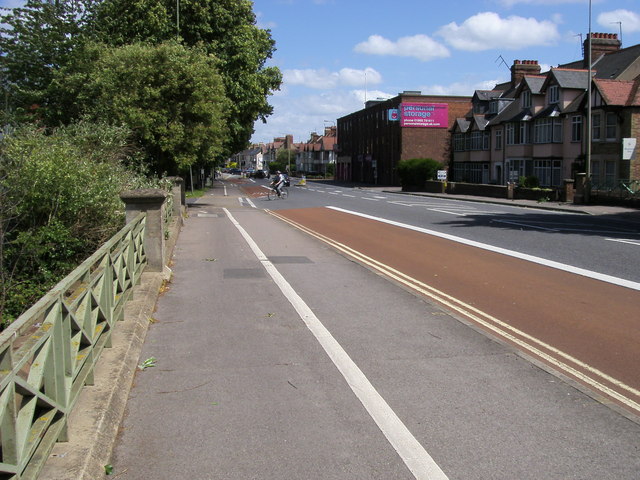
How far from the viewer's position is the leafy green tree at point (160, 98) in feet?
79.3

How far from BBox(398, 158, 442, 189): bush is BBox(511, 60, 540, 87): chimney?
38.8 feet

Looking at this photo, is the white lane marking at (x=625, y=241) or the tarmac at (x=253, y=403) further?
the white lane marking at (x=625, y=241)

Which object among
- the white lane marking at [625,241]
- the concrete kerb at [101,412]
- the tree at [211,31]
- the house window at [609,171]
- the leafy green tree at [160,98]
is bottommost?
the concrete kerb at [101,412]

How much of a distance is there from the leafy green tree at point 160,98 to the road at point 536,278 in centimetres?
660

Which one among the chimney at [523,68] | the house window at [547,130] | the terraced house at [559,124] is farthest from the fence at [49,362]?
the chimney at [523,68]

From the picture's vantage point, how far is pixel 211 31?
3359 centimetres

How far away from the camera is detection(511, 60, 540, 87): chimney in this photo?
58688 mm

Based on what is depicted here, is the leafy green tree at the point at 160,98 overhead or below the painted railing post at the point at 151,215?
overhead

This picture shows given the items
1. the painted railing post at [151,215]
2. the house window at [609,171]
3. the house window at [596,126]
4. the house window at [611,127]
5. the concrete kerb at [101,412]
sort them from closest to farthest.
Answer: the concrete kerb at [101,412] < the painted railing post at [151,215] < the house window at [611,127] < the house window at [609,171] < the house window at [596,126]

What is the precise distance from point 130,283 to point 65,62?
29.6 meters

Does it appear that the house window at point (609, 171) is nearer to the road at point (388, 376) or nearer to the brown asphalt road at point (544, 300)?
the brown asphalt road at point (544, 300)

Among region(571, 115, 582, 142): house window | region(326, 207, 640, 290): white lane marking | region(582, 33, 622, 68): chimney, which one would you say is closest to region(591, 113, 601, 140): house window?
region(571, 115, 582, 142): house window

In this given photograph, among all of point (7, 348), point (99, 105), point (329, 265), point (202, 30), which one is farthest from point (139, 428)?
point (202, 30)

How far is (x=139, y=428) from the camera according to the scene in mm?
4664
